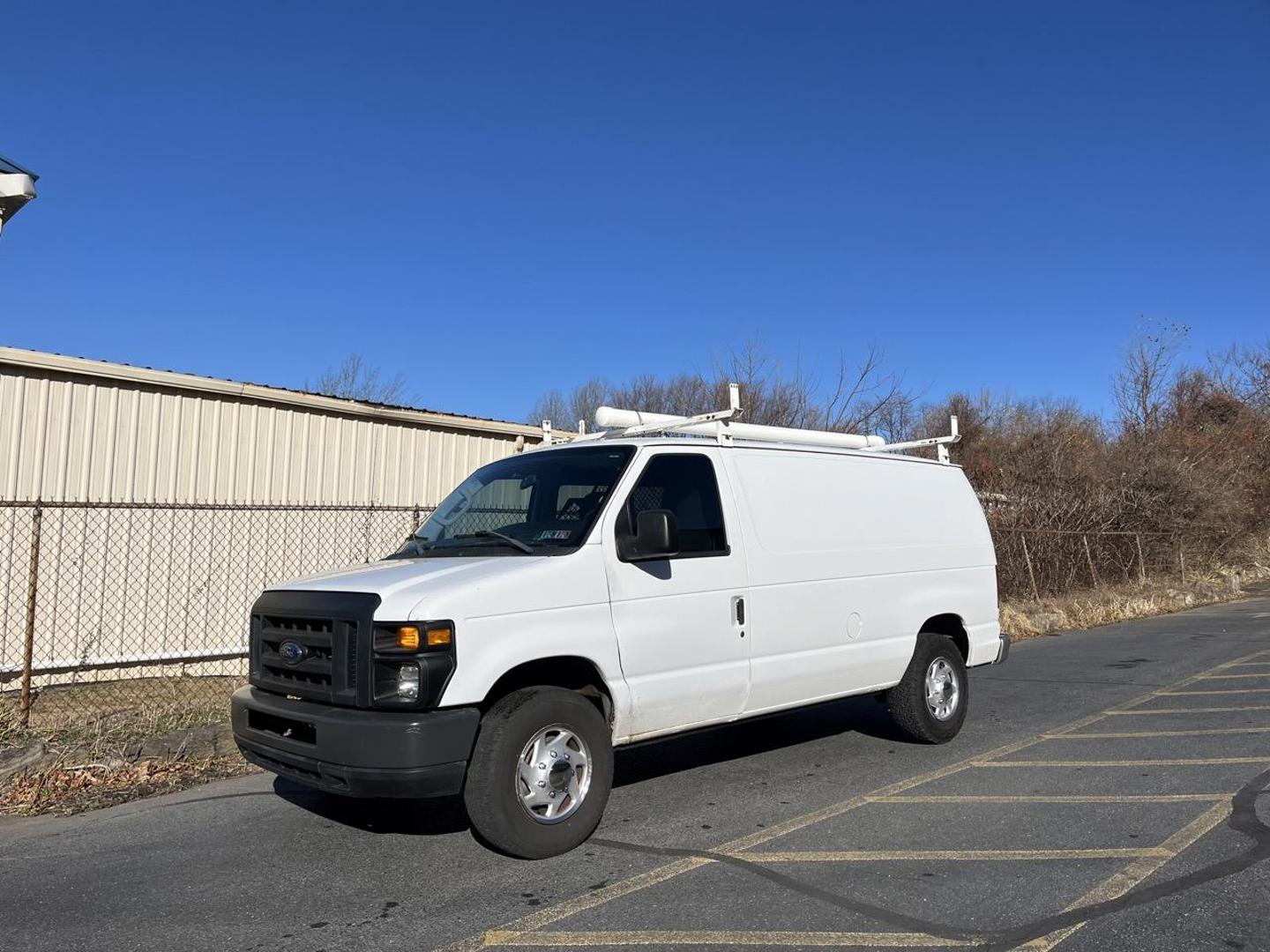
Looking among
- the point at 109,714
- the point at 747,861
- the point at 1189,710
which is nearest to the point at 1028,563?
the point at 1189,710

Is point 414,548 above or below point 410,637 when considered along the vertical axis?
above

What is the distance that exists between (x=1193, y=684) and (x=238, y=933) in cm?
934

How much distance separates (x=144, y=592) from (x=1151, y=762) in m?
8.76

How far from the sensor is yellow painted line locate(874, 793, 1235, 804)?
5.50 meters

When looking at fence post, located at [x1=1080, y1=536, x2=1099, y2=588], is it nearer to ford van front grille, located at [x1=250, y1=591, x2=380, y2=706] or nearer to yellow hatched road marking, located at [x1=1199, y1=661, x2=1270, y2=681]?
yellow hatched road marking, located at [x1=1199, y1=661, x2=1270, y2=681]

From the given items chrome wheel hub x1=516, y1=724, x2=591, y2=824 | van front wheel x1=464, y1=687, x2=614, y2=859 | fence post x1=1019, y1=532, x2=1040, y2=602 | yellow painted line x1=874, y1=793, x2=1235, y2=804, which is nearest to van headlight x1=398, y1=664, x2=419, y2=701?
van front wheel x1=464, y1=687, x2=614, y2=859

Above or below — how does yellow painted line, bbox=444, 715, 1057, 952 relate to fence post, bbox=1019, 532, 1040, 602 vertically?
below

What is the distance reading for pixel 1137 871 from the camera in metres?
4.34

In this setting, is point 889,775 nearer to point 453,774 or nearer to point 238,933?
point 453,774

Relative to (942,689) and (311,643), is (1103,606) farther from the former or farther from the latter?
(311,643)

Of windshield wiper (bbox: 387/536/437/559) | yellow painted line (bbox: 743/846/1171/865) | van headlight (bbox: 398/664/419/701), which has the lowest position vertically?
yellow painted line (bbox: 743/846/1171/865)

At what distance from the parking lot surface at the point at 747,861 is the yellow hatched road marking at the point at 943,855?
17 millimetres

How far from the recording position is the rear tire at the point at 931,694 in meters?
6.98

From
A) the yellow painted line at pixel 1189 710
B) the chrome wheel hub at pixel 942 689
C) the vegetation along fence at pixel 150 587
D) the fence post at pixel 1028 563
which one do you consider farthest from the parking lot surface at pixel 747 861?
the fence post at pixel 1028 563
